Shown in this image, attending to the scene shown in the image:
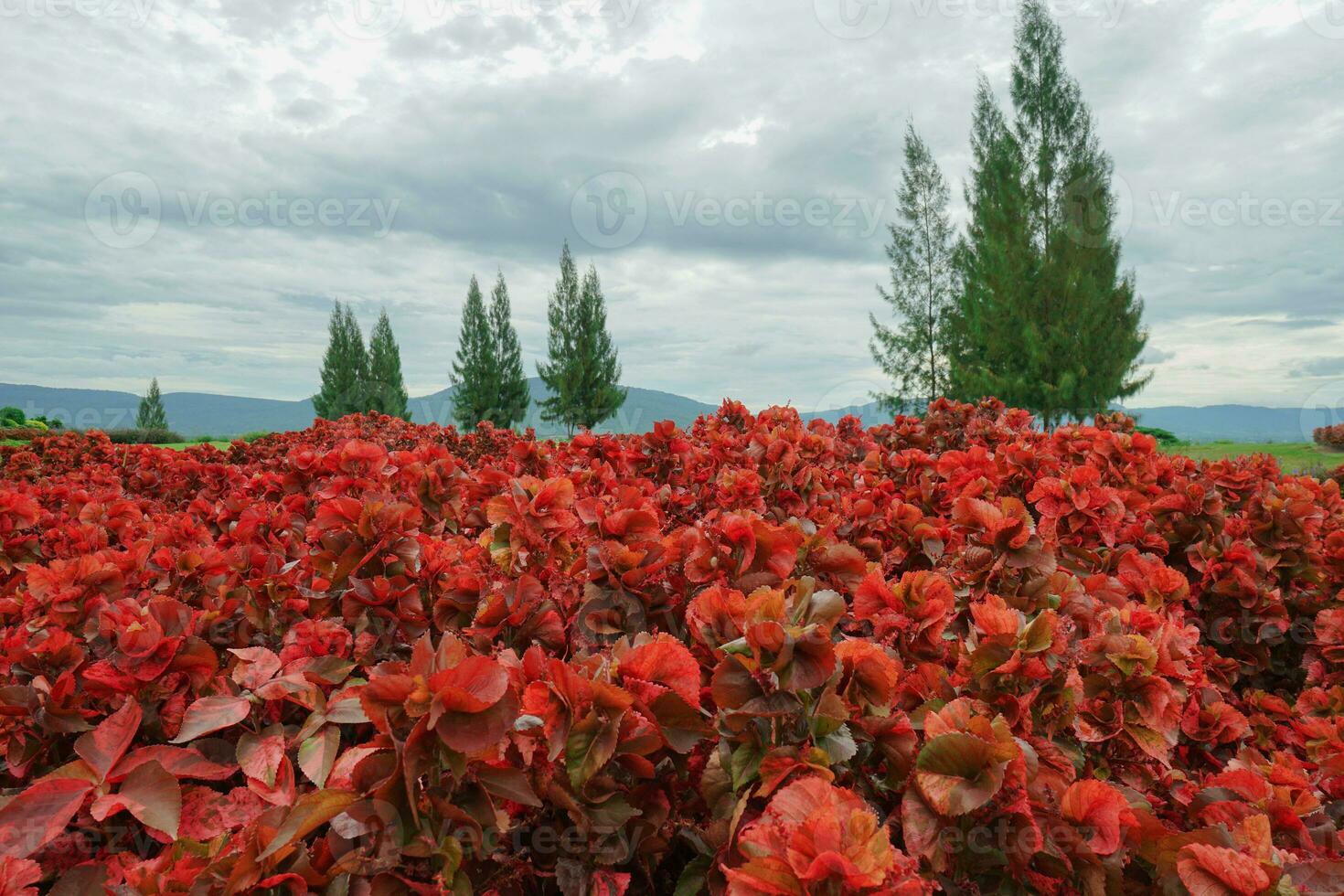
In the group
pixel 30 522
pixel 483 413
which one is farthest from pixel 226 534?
pixel 483 413

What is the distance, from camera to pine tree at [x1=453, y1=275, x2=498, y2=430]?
43.9 metres

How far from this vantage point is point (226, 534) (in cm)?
275

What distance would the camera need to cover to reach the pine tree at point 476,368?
43.9m

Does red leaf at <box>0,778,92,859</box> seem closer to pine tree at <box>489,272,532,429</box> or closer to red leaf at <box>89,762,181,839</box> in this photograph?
red leaf at <box>89,762,181,839</box>

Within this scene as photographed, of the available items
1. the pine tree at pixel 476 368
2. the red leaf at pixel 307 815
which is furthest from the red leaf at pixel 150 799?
the pine tree at pixel 476 368

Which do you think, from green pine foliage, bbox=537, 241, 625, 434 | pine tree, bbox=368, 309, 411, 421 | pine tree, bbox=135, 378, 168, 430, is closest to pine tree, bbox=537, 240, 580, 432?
green pine foliage, bbox=537, 241, 625, 434

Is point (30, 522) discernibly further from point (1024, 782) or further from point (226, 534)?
point (1024, 782)

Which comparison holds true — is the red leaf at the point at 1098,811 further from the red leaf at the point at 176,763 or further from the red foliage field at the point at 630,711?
the red leaf at the point at 176,763

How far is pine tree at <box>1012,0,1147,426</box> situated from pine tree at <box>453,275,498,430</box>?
98.1 ft

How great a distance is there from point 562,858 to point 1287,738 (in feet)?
8.81

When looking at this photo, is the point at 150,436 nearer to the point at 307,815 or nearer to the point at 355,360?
the point at 355,360

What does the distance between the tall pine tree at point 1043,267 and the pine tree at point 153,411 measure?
175 feet

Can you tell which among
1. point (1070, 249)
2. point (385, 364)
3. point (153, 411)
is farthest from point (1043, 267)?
point (153, 411)

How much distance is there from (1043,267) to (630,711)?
87.9ft
